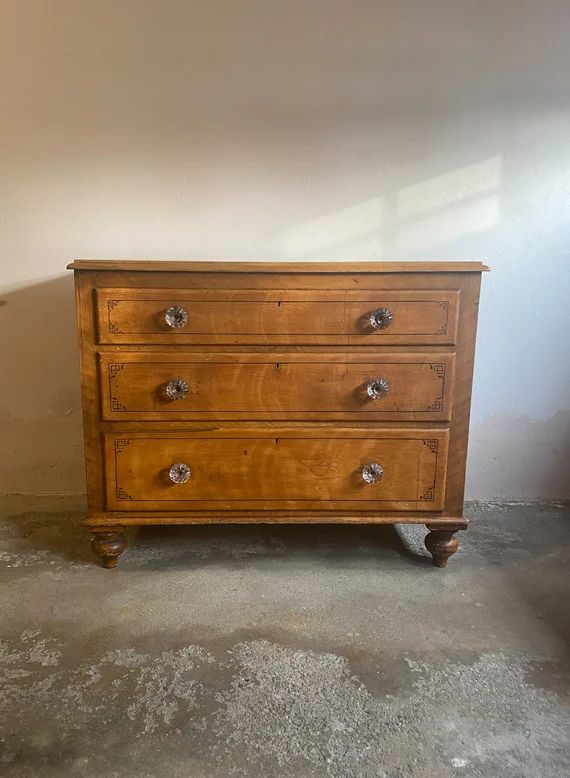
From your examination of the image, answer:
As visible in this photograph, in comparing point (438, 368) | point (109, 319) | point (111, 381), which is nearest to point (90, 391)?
point (111, 381)

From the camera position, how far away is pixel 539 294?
2459 millimetres

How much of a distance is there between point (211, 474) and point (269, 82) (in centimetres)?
158

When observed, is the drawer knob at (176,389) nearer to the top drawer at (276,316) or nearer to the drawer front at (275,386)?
the drawer front at (275,386)

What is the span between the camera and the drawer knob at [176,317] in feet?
5.89

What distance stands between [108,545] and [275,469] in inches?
25.6

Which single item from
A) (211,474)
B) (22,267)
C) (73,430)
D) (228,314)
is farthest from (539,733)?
(22,267)

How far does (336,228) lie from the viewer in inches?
93.9

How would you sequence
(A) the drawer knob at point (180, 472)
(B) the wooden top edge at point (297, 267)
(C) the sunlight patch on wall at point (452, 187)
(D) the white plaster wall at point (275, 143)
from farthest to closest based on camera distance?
(C) the sunlight patch on wall at point (452, 187)
(D) the white plaster wall at point (275, 143)
(A) the drawer knob at point (180, 472)
(B) the wooden top edge at point (297, 267)

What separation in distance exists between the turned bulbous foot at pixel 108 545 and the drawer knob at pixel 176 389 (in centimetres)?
52

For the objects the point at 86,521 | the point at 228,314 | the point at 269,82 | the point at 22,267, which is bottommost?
the point at 86,521

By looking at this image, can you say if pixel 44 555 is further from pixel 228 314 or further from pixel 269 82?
pixel 269 82

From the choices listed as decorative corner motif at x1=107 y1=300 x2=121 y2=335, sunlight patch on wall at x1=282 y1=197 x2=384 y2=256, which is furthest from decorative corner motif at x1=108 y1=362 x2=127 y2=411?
sunlight patch on wall at x1=282 y1=197 x2=384 y2=256

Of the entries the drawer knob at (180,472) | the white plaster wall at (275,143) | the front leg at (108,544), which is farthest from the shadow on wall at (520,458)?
the front leg at (108,544)

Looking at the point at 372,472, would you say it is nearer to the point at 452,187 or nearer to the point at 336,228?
the point at 336,228
